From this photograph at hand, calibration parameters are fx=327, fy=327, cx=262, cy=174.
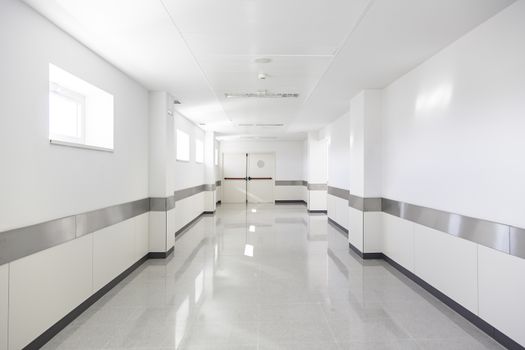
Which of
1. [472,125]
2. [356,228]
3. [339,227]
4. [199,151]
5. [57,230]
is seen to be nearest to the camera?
[57,230]

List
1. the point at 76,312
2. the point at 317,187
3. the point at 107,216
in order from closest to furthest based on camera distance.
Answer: the point at 76,312 → the point at 107,216 → the point at 317,187

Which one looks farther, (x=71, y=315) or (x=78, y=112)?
(x=78, y=112)

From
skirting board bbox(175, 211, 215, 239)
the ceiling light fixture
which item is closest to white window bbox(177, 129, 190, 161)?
skirting board bbox(175, 211, 215, 239)

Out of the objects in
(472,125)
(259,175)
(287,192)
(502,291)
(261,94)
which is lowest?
(502,291)

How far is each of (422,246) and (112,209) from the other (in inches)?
170

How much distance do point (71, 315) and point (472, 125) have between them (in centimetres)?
471

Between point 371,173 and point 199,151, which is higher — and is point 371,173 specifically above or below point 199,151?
below

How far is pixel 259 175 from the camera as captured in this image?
53.5ft

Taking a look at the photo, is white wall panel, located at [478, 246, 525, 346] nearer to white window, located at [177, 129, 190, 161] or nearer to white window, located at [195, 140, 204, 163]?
white window, located at [177, 129, 190, 161]

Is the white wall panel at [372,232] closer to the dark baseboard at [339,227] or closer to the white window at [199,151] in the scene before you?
the dark baseboard at [339,227]

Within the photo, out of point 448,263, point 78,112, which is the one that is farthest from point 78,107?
point 448,263

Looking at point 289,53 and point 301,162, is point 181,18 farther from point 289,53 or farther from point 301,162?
point 301,162

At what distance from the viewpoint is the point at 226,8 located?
3.05 metres

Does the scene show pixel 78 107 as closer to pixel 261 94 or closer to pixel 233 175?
pixel 261 94
